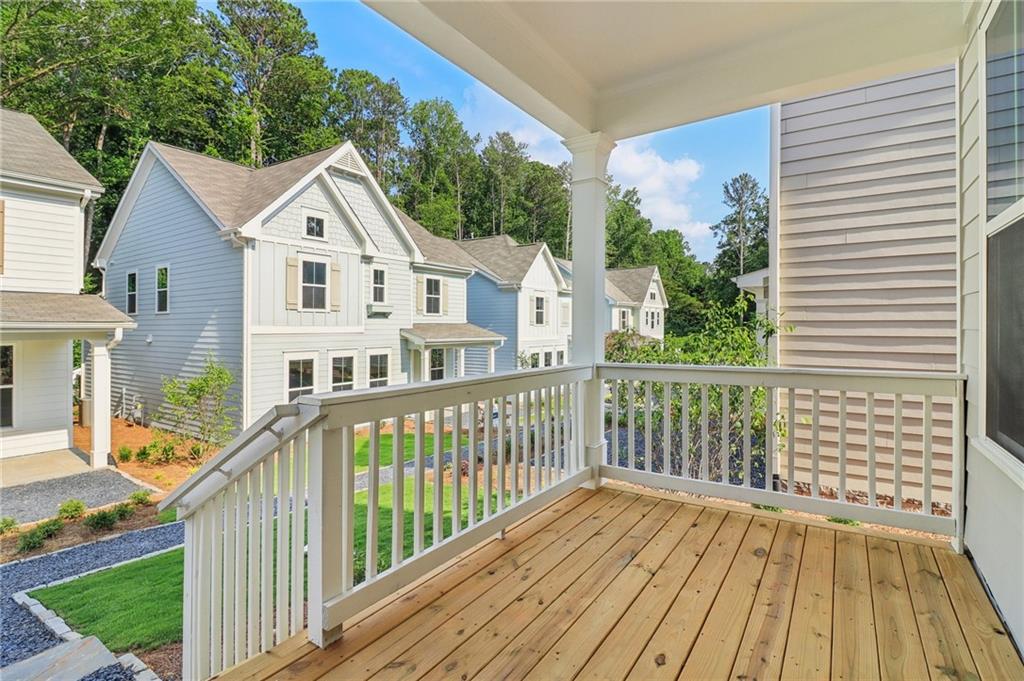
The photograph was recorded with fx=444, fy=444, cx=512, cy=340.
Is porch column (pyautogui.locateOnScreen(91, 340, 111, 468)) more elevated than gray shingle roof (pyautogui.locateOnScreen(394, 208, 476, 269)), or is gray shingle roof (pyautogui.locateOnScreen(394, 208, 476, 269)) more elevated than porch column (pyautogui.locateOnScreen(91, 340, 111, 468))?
gray shingle roof (pyautogui.locateOnScreen(394, 208, 476, 269))

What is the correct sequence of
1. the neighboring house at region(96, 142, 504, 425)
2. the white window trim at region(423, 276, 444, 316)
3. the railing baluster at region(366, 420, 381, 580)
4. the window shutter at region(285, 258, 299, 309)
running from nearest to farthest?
the railing baluster at region(366, 420, 381, 580) → the neighboring house at region(96, 142, 504, 425) → the window shutter at region(285, 258, 299, 309) → the white window trim at region(423, 276, 444, 316)

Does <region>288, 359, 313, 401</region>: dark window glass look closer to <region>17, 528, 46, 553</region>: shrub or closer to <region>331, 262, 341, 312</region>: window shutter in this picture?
<region>331, 262, 341, 312</region>: window shutter

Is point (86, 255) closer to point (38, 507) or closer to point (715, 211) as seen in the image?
point (38, 507)

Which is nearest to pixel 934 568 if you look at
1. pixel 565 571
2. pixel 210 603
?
pixel 565 571

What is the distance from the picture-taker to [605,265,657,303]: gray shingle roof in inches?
163

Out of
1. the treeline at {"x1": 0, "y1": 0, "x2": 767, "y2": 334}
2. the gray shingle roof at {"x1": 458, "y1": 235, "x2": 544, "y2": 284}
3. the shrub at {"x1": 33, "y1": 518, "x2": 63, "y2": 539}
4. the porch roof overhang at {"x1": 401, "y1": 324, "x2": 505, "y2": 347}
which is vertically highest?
the treeline at {"x1": 0, "y1": 0, "x2": 767, "y2": 334}

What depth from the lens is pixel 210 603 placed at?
178 cm

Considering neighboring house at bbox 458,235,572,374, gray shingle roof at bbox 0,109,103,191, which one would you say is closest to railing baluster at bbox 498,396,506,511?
neighboring house at bbox 458,235,572,374

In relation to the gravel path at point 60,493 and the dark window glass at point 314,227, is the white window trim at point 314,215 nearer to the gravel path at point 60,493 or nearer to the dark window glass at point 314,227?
the dark window glass at point 314,227

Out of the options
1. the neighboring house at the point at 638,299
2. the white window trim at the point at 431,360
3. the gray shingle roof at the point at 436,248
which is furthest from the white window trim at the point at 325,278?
the neighboring house at the point at 638,299

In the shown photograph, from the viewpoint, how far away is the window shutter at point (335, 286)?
13.1ft

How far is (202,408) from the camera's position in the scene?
3.20 m

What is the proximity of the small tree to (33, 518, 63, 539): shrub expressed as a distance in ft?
2.46

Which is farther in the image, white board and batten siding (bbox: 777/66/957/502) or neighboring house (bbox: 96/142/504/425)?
neighboring house (bbox: 96/142/504/425)
